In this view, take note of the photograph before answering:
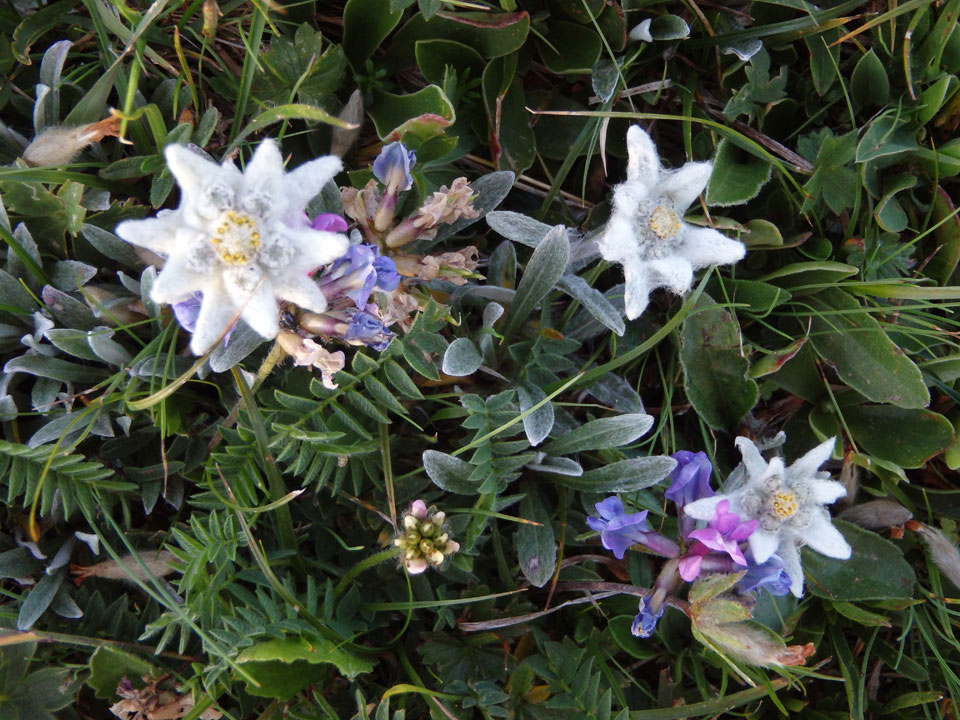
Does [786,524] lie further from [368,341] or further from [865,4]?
[865,4]

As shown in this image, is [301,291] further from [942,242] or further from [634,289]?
[942,242]

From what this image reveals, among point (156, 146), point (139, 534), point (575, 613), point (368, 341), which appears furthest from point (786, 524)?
point (156, 146)

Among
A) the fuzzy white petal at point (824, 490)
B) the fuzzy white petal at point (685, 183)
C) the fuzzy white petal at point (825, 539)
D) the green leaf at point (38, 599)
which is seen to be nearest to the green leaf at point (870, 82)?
the fuzzy white petal at point (685, 183)

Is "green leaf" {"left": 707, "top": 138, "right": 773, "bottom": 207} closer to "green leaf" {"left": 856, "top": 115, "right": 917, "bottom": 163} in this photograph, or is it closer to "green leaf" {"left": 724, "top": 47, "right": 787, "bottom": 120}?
"green leaf" {"left": 724, "top": 47, "right": 787, "bottom": 120}

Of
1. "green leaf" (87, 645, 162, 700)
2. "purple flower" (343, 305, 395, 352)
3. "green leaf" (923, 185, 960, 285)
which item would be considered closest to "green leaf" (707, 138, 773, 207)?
"green leaf" (923, 185, 960, 285)

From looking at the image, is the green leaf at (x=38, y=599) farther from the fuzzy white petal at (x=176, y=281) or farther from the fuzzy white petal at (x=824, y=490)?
the fuzzy white petal at (x=824, y=490)

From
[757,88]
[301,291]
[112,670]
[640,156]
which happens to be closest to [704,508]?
[640,156]
